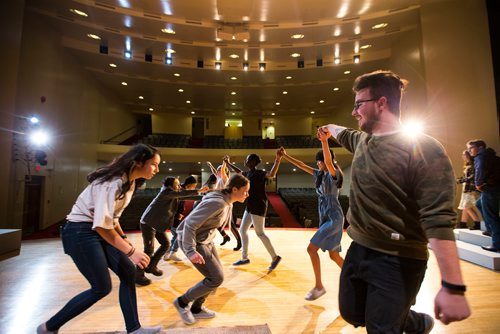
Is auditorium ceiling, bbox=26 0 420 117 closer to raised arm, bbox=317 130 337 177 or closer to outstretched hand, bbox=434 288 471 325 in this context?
raised arm, bbox=317 130 337 177

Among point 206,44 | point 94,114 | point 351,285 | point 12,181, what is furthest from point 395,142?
point 94,114

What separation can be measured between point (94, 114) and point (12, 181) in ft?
22.3

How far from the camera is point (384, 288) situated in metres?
1.09

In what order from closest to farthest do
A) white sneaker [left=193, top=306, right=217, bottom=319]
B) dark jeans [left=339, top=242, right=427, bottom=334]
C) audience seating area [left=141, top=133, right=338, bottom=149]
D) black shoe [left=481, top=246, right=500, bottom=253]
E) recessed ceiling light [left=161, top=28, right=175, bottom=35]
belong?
dark jeans [left=339, top=242, right=427, bottom=334], white sneaker [left=193, top=306, right=217, bottom=319], black shoe [left=481, top=246, right=500, bottom=253], recessed ceiling light [left=161, top=28, right=175, bottom=35], audience seating area [left=141, top=133, right=338, bottom=149]

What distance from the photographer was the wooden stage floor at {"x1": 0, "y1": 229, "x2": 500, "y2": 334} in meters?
2.31

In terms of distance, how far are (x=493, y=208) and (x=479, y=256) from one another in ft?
2.51

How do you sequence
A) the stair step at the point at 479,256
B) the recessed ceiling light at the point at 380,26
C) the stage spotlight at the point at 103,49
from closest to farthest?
the stair step at the point at 479,256
the recessed ceiling light at the point at 380,26
the stage spotlight at the point at 103,49

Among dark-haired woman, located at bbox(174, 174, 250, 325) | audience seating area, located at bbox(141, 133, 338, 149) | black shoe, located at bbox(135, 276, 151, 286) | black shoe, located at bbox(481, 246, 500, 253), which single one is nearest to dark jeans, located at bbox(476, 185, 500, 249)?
black shoe, located at bbox(481, 246, 500, 253)

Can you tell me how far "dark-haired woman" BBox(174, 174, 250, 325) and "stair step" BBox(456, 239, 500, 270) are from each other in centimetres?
387

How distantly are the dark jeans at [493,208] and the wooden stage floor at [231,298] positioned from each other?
62 centimetres

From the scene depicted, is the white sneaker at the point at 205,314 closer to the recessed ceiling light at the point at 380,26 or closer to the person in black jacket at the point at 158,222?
the person in black jacket at the point at 158,222

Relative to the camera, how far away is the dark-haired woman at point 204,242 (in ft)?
7.27

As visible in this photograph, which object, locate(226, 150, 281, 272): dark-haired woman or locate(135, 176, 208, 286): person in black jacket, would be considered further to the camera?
locate(226, 150, 281, 272): dark-haired woman

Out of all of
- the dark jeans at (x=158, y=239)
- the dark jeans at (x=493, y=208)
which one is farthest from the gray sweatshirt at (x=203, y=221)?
the dark jeans at (x=493, y=208)
